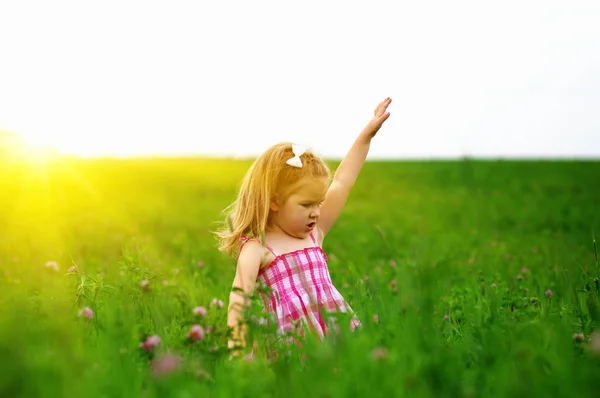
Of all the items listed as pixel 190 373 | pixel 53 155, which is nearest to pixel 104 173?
pixel 53 155

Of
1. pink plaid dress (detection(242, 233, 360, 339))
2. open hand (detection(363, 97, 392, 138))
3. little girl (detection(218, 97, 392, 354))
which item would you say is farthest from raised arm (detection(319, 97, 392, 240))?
pink plaid dress (detection(242, 233, 360, 339))

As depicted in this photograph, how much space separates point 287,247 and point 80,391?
1931mm

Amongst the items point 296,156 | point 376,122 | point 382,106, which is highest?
point 382,106

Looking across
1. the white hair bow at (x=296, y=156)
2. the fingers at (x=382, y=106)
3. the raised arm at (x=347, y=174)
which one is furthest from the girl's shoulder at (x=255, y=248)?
the fingers at (x=382, y=106)

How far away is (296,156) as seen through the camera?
12.2 ft

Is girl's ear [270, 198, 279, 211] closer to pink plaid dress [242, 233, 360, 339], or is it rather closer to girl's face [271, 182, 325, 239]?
girl's face [271, 182, 325, 239]

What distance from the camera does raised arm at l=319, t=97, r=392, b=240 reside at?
4117mm

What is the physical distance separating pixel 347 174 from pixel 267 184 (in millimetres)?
675

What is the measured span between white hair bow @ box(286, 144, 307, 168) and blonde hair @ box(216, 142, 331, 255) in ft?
0.12

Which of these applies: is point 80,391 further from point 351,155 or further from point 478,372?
point 351,155

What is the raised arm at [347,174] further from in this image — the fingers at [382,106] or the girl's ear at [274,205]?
the girl's ear at [274,205]

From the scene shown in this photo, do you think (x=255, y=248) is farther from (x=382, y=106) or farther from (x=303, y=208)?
(x=382, y=106)

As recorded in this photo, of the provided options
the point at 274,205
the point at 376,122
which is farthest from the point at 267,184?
the point at 376,122

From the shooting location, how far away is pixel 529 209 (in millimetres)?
14852
